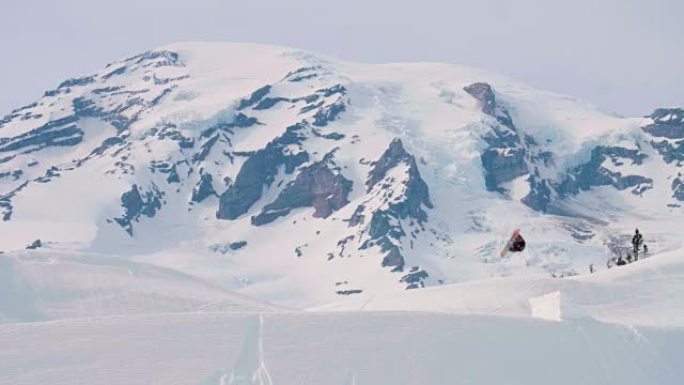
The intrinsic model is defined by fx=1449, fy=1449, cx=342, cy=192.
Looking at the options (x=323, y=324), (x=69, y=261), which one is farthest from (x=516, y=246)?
(x=69, y=261)

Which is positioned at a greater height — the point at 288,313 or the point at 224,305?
the point at 288,313

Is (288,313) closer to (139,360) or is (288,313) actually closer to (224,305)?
(139,360)

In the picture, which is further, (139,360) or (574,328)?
(574,328)

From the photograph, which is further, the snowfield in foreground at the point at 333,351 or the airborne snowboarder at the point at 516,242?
the airborne snowboarder at the point at 516,242

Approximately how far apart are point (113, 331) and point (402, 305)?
3453cm

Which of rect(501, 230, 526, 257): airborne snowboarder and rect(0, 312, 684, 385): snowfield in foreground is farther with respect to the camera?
rect(501, 230, 526, 257): airborne snowboarder

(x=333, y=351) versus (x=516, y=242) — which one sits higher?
(x=516, y=242)

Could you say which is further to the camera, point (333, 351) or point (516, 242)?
point (516, 242)

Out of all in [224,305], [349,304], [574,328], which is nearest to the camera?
[574,328]

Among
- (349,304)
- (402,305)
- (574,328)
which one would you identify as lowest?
(349,304)

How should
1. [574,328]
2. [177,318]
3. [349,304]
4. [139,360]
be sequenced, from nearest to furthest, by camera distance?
[139,360], [177,318], [574,328], [349,304]

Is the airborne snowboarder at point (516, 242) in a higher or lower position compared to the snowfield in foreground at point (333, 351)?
higher

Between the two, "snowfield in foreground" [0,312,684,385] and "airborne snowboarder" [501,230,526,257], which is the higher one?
"airborne snowboarder" [501,230,526,257]

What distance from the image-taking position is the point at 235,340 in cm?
7631
